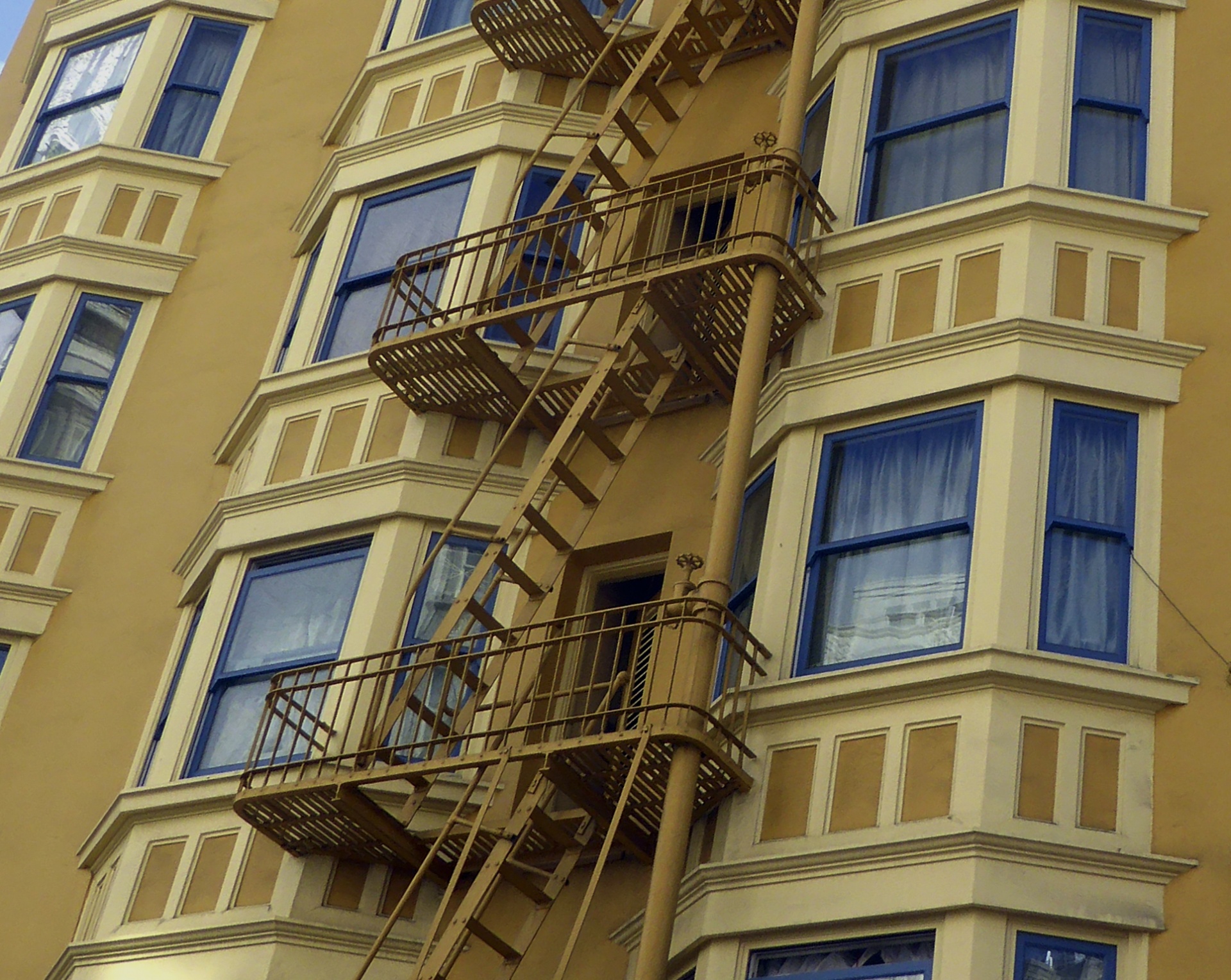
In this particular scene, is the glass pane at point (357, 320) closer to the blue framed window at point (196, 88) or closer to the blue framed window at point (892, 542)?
the blue framed window at point (196, 88)

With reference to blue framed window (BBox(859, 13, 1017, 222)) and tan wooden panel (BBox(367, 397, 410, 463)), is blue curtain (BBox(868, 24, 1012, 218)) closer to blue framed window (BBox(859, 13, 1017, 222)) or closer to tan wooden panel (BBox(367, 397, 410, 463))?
blue framed window (BBox(859, 13, 1017, 222))

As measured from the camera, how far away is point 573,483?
47.1 ft

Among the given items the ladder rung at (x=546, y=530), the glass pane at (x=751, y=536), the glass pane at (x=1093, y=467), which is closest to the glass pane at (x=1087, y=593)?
the glass pane at (x=1093, y=467)

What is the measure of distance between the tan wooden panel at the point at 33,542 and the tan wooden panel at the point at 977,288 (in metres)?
8.64

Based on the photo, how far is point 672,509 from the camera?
48.2ft

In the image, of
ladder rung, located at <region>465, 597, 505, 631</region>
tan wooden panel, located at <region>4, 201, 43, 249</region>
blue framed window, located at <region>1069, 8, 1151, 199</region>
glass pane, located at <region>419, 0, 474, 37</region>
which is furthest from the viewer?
tan wooden panel, located at <region>4, 201, 43, 249</region>

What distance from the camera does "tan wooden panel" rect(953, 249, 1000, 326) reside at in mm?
13492

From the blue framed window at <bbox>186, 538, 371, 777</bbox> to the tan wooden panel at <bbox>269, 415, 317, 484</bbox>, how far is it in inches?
30.1

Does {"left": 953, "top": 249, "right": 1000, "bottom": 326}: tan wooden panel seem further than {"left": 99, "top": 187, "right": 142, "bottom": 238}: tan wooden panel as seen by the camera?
No

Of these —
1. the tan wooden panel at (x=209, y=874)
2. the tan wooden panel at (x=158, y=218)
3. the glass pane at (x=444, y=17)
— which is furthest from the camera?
the tan wooden panel at (x=158, y=218)

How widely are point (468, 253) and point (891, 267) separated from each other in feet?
12.7

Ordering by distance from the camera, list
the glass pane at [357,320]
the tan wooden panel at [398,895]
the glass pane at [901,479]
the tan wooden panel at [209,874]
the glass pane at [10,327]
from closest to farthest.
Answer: the glass pane at [901,479]
the tan wooden panel at [398,895]
the tan wooden panel at [209,874]
the glass pane at [357,320]
the glass pane at [10,327]

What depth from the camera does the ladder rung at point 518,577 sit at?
45.5ft

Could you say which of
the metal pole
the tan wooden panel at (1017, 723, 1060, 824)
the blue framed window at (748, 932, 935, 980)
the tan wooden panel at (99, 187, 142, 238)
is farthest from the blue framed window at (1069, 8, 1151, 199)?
the tan wooden panel at (99, 187, 142, 238)
